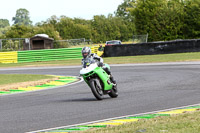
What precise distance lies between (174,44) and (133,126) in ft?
85.6

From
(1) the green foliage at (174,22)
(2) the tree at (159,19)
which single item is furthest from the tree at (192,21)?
(2) the tree at (159,19)

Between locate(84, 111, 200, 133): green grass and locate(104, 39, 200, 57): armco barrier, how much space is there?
81.3 feet

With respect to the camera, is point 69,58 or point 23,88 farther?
point 69,58

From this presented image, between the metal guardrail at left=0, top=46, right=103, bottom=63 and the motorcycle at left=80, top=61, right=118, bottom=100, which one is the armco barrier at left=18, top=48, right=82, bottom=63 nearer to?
the metal guardrail at left=0, top=46, right=103, bottom=63

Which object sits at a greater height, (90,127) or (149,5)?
(149,5)

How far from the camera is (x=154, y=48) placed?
33.3 metres

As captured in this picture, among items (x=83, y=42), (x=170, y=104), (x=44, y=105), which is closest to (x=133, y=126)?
(x=170, y=104)

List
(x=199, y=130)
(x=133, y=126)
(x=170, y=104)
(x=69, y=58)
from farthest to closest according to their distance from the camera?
1. (x=69, y=58)
2. (x=170, y=104)
3. (x=133, y=126)
4. (x=199, y=130)

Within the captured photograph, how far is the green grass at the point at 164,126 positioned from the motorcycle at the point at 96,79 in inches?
135

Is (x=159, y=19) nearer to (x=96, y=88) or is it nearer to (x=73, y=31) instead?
(x=73, y=31)

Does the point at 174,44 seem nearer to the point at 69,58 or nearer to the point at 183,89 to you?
the point at 69,58

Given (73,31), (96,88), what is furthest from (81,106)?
(73,31)

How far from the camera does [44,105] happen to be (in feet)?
34.2

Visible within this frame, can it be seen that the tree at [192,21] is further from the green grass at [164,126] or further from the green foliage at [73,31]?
the green grass at [164,126]
